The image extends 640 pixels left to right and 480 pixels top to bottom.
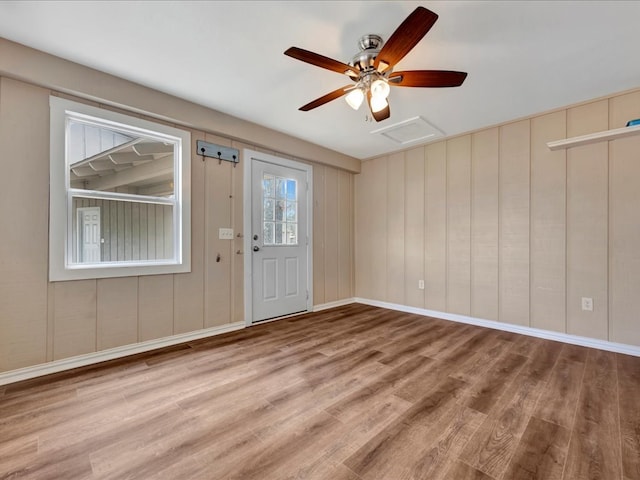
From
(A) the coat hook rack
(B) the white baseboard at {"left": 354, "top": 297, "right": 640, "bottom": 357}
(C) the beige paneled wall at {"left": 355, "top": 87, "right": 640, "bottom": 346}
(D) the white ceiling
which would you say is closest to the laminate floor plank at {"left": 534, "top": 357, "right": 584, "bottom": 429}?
(B) the white baseboard at {"left": 354, "top": 297, "right": 640, "bottom": 357}

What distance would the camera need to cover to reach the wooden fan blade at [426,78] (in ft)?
6.06

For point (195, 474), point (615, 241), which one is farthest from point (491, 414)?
point (615, 241)

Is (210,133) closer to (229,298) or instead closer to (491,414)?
(229,298)

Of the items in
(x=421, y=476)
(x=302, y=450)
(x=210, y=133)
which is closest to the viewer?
(x=421, y=476)

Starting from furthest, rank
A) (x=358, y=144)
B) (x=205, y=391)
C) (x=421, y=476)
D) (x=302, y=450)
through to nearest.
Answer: (x=358, y=144) → (x=205, y=391) → (x=302, y=450) → (x=421, y=476)

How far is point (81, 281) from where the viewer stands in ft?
7.85

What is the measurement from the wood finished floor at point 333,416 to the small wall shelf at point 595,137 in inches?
80.5

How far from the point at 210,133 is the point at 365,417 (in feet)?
10.2

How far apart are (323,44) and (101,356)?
315 centimetres

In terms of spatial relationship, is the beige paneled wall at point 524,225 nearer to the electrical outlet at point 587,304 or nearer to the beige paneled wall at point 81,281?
the electrical outlet at point 587,304

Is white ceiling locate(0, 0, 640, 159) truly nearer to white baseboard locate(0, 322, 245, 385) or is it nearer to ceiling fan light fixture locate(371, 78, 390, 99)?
ceiling fan light fixture locate(371, 78, 390, 99)

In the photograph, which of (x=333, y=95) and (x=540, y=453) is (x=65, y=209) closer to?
(x=333, y=95)

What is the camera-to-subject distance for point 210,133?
10.5 ft

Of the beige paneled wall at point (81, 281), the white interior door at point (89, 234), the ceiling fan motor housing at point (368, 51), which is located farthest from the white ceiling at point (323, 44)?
the white interior door at point (89, 234)
